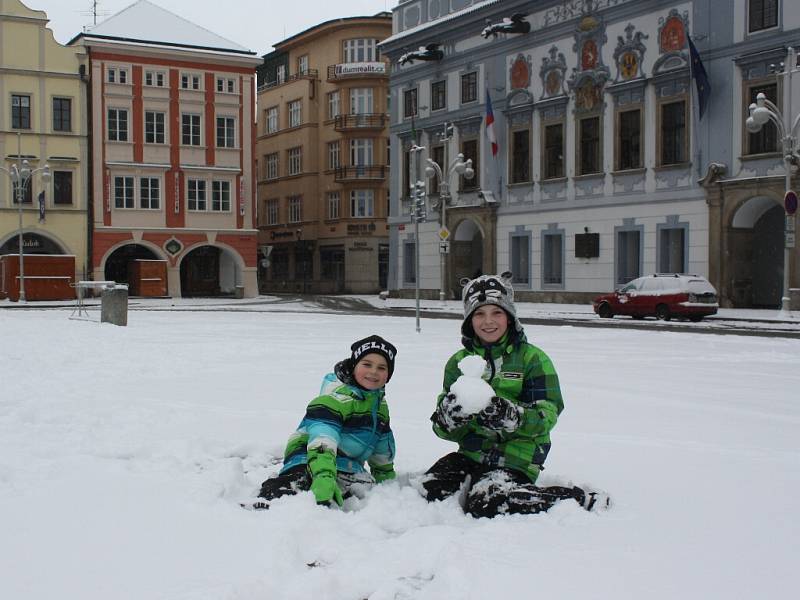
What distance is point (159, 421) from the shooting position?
24.5 feet

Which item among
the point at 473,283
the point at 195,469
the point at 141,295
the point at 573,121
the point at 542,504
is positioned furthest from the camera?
the point at 141,295

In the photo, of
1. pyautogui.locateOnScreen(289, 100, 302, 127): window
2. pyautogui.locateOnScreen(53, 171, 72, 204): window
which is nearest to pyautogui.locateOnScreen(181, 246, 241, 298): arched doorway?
pyautogui.locateOnScreen(53, 171, 72, 204): window

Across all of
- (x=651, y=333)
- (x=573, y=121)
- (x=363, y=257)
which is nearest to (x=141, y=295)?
(x=363, y=257)

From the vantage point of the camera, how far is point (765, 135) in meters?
27.3

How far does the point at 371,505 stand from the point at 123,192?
40596 mm

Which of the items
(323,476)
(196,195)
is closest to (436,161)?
(196,195)

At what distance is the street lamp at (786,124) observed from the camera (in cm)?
2377

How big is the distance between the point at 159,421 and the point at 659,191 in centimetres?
2572

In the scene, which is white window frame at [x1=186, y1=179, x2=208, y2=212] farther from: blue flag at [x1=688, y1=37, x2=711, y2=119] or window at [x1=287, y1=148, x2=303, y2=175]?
blue flag at [x1=688, y1=37, x2=711, y2=119]

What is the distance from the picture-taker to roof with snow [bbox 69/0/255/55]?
43.0 m

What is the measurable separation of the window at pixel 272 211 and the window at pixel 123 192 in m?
20.4

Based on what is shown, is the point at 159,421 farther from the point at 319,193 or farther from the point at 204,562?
the point at 319,193

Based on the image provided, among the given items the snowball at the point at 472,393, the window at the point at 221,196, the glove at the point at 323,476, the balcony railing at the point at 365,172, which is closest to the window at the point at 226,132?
the window at the point at 221,196

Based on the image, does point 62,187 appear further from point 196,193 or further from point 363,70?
point 363,70
